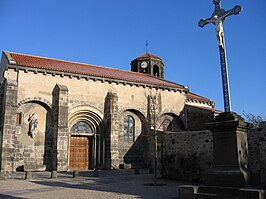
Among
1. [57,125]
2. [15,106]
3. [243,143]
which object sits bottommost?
[243,143]

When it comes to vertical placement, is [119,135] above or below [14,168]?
above

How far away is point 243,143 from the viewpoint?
7414mm

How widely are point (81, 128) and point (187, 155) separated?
10.8 metres

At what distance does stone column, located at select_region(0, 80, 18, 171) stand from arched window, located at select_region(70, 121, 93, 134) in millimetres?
4521

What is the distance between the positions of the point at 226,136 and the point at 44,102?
15.4m

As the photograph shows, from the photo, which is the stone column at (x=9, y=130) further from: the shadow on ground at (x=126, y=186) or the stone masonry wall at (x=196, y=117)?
the stone masonry wall at (x=196, y=117)

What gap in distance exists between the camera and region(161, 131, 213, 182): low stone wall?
1234cm

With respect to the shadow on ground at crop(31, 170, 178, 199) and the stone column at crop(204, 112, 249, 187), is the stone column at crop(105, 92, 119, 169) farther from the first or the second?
the stone column at crop(204, 112, 249, 187)

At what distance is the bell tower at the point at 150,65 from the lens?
104 ft

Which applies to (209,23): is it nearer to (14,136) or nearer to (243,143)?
(243,143)

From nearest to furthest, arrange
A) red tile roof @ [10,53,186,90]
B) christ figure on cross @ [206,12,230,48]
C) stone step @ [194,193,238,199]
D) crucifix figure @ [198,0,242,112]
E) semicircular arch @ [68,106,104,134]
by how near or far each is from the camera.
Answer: stone step @ [194,193,238,199]
crucifix figure @ [198,0,242,112]
christ figure on cross @ [206,12,230,48]
red tile roof @ [10,53,186,90]
semicircular arch @ [68,106,104,134]

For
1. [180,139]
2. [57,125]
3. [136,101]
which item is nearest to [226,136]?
[180,139]

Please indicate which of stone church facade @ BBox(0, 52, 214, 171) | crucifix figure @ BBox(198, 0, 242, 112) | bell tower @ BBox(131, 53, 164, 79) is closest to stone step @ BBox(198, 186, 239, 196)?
crucifix figure @ BBox(198, 0, 242, 112)

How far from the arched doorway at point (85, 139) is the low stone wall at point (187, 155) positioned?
8274mm
